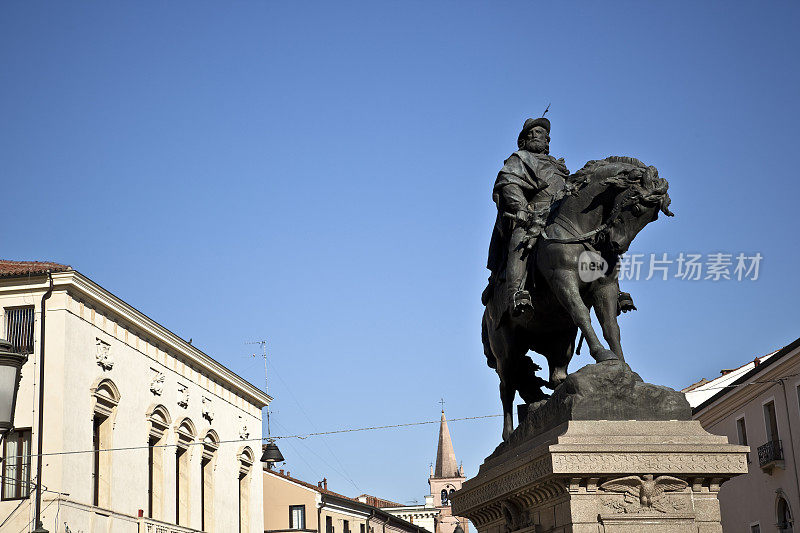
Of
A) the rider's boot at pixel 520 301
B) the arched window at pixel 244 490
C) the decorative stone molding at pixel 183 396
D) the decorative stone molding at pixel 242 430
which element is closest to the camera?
the rider's boot at pixel 520 301

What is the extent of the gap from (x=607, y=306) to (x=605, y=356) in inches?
18.2

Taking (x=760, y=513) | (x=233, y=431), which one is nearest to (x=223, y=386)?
(x=233, y=431)

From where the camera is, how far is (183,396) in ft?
128

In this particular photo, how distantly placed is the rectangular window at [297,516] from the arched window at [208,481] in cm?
1412

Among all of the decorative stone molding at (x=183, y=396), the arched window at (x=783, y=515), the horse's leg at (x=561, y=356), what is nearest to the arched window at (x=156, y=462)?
the decorative stone molding at (x=183, y=396)

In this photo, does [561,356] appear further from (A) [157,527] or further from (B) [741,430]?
(A) [157,527]

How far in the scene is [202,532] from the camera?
131 ft

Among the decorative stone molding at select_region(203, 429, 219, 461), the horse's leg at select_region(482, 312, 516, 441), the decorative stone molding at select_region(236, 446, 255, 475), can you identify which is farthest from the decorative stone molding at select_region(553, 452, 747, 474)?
the decorative stone molding at select_region(236, 446, 255, 475)

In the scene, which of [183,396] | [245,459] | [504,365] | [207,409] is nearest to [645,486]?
[504,365]

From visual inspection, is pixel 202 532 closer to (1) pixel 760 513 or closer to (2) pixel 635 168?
(1) pixel 760 513

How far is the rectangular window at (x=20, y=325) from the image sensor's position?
98.9ft

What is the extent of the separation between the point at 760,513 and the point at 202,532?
62.7 ft

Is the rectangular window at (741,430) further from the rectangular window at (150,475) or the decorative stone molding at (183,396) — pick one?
the rectangular window at (150,475)

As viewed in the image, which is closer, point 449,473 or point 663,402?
point 663,402
